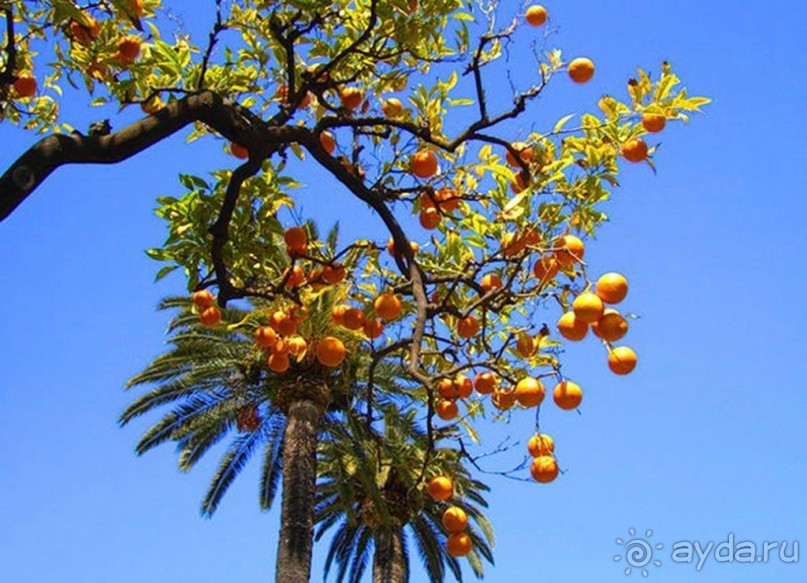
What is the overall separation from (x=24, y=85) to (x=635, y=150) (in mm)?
3260

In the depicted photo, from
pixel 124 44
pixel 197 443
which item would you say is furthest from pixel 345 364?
pixel 124 44

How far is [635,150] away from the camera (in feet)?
12.7

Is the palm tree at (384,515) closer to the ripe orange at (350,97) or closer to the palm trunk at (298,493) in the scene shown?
the palm trunk at (298,493)

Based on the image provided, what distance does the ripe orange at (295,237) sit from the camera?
4316 mm

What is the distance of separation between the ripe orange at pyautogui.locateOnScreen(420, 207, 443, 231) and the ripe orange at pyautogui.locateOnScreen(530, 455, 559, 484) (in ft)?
4.03

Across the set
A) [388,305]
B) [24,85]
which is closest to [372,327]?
[388,305]

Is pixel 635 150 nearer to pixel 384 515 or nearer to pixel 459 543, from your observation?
pixel 459 543

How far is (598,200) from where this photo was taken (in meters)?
3.82

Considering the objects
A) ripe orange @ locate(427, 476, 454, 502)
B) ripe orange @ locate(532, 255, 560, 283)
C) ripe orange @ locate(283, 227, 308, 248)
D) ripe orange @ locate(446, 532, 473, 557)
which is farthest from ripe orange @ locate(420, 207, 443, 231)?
ripe orange @ locate(446, 532, 473, 557)

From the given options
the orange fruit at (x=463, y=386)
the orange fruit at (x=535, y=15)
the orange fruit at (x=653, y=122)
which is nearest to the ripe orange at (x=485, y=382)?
the orange fruit at (x=463, y=386)

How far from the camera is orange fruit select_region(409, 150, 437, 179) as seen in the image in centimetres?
447

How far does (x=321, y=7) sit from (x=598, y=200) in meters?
1.44

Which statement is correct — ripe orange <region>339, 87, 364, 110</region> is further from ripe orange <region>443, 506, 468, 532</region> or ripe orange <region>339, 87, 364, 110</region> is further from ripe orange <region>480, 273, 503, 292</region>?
ripe orange <region>443, 506, 468, 532</region>

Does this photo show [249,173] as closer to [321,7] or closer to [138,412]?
[321,7]
